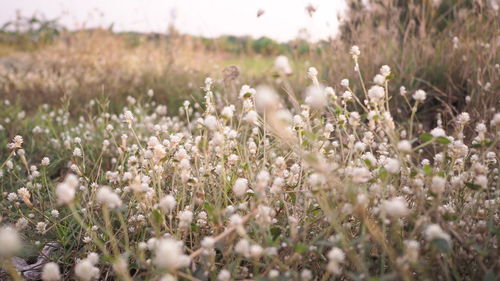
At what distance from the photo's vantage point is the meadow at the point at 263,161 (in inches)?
44.7

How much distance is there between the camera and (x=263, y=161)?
1738mm

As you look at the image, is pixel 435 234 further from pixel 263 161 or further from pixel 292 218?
pixel 263 161

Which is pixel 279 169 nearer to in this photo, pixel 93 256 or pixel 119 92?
pixel 93 256

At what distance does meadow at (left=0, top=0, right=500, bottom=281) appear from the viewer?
1.13m

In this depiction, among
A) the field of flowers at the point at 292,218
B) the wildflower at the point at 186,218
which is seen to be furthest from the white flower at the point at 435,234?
the wildflower at the point at 186,218

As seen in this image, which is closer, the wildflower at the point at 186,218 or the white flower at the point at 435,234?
the white flower at the point at 435,234

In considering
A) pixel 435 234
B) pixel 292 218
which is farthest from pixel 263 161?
pixel 435 234

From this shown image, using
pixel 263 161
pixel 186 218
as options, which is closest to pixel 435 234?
pixel 186 218

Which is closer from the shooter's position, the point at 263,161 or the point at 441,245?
the point at 441,245

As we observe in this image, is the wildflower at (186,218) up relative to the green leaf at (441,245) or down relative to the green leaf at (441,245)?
down

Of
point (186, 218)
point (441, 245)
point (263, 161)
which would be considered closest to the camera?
point (441, 245)

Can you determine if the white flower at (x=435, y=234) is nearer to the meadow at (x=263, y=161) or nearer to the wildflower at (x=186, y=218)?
the meadow at (x=263, y=161)

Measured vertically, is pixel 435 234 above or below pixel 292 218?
above

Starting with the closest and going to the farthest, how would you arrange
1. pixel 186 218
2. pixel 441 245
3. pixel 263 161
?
pixel 441 245 < pixel 186 218 < pixel 263 161
